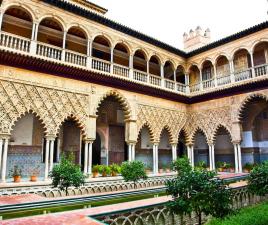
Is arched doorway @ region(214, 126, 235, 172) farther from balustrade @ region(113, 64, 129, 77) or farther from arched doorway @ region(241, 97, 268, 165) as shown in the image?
balustrade @ region(113, 64, 129, 77)

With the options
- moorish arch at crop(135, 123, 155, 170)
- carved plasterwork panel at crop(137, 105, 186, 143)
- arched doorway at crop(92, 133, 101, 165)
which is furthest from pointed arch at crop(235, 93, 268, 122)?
arched doorway at crop(92, 133, 101, 165)

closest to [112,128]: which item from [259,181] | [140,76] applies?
[140,76]

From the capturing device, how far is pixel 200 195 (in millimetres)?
4531

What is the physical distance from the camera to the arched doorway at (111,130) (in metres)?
14.9

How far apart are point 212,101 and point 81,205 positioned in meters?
12.2

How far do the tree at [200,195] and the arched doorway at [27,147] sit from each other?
8.74 meters

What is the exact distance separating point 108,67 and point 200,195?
9.96 m

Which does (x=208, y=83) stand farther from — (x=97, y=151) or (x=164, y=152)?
(x=97, y=151)

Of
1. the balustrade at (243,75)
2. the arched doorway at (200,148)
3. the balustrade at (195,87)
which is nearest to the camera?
the balustrade at (243,75)

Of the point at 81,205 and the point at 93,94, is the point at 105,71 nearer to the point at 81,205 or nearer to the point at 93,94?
the point at 93,94

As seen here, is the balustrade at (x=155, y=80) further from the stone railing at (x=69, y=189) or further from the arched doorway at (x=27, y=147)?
the arched doorway at (x=27, y=147)

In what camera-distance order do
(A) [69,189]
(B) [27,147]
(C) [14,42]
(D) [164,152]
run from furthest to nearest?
(D) [164,152], (B) [27,147], (C) [14,42], (A) [69,189]

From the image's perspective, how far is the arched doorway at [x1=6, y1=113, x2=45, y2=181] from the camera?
1127 cm

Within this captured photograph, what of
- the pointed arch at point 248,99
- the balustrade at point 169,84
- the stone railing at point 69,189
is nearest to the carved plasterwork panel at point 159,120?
the balustrade at point 169,84
